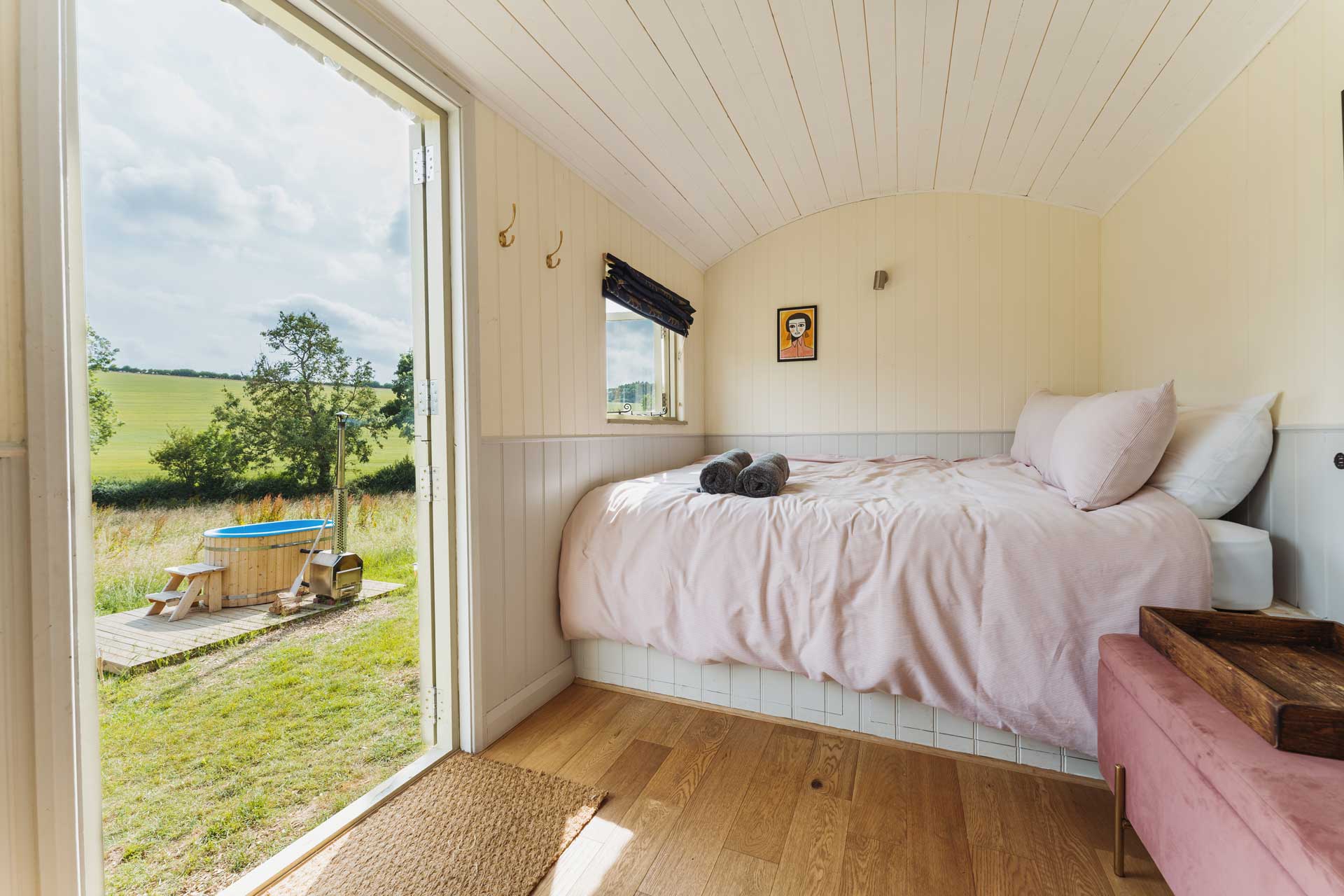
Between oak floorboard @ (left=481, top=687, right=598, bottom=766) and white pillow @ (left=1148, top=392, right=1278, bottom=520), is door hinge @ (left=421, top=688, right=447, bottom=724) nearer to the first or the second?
oak floorboard @ (left=481, top=687, right=598, bottom=766)

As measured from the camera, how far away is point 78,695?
2.87 feet

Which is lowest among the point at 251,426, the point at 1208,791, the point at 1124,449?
the point at 1208,791

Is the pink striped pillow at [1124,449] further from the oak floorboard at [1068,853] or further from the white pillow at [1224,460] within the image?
the oak floorboard at [1068,853]

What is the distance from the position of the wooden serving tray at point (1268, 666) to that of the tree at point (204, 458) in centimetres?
234

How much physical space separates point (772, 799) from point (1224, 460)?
5.19 feet

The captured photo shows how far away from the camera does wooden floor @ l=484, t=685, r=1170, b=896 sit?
1151 millimetres

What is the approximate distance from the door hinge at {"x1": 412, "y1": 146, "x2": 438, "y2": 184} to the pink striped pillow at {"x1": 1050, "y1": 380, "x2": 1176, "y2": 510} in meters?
2.13

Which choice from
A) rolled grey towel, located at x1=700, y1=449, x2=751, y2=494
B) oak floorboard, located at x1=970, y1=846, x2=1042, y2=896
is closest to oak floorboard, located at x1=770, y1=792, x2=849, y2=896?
oak floorboard, located at x1=970, y1=846, x2=1042, y2=896

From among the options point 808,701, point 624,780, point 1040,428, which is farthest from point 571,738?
point 1040,428

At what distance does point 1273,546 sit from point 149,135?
10.8 ft

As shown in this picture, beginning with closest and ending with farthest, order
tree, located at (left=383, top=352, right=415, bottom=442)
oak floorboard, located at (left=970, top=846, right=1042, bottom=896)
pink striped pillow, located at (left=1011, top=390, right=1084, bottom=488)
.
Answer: oak floorboard, located at (left=970, top=846, right=1042, bottom=896) < tree, located at (left=383, top=352, right=415, bottom=442) < pink striped pillow, located at (left=1011, top=390, right=1084, bottom=488)

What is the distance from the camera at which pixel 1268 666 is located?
0.97 meters

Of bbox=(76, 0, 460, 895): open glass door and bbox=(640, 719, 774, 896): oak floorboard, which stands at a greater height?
bbox=(76, 0, 460, 895): open glass door

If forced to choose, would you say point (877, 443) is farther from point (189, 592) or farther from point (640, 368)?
point (189, 592)
